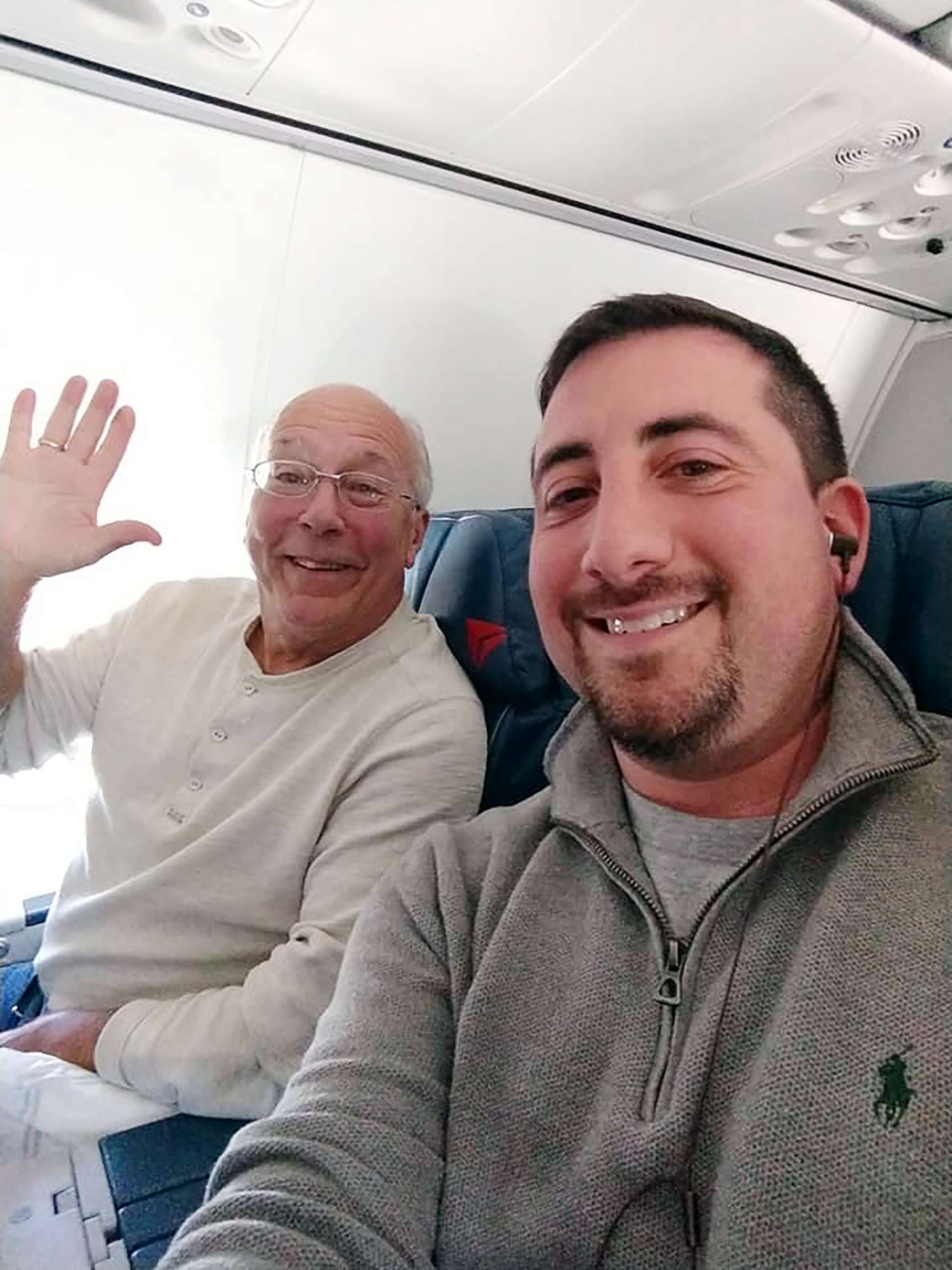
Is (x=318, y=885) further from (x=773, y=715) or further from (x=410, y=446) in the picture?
(x=410, y=446)

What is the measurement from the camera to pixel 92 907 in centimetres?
139

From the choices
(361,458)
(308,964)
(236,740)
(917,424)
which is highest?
(917,424)

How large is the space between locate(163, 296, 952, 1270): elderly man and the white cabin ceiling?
57cm

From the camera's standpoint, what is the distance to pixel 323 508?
151 cm

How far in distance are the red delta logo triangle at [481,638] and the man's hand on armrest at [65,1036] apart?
2.67 ft

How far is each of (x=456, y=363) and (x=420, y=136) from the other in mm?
649

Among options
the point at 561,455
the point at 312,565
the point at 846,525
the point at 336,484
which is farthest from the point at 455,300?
the point at 846,525

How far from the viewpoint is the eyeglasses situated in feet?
5.08

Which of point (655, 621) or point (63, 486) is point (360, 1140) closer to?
point (655, 621)

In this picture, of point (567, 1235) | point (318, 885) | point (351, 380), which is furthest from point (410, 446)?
point (567, 1235)

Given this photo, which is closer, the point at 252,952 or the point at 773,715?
the point at 773,715

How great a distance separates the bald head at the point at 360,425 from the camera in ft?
5.18

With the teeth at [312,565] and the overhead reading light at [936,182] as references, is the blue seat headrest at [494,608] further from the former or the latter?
the overhead reading light at [936,182]

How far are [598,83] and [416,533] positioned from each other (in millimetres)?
834
